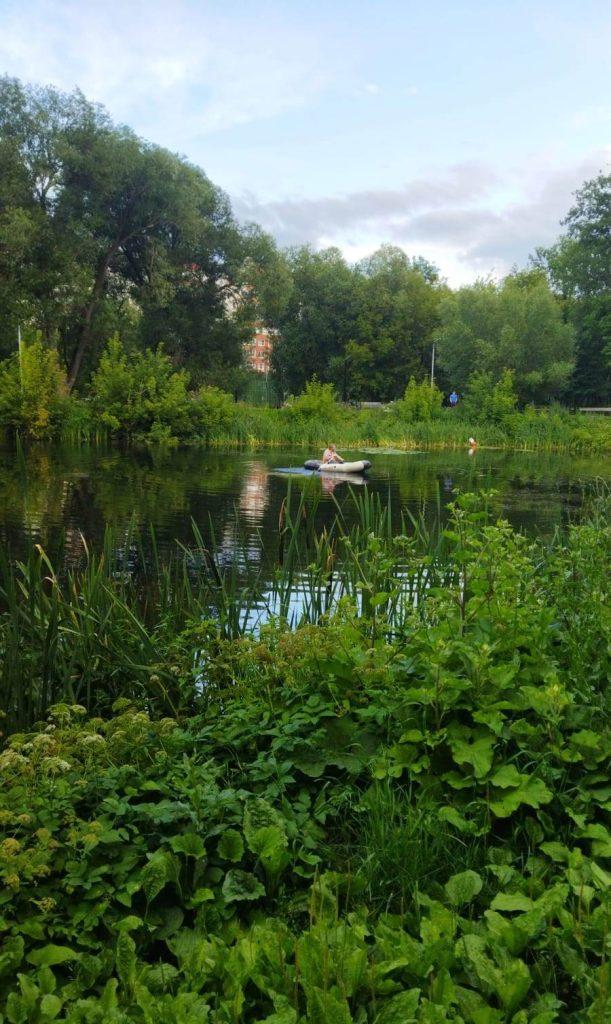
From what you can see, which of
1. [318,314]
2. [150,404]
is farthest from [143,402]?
[318,314]

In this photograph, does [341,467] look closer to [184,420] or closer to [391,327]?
[184,420]

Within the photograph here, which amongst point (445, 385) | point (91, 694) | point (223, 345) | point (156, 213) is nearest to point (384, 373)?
point (445, 385)

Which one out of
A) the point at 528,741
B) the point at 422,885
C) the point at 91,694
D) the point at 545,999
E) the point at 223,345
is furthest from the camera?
the point at 223,345

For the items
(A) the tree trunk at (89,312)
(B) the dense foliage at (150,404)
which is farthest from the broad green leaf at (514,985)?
(A) the tree trunk at (89,312)

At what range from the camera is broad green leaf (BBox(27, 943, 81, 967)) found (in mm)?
1992

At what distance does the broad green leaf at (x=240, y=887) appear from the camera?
85.7 inches

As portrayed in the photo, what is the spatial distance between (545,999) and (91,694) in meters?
Answer: 3.07

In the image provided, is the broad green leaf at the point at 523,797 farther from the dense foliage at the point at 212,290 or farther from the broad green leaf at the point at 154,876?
the dense foliage at the point at 212,290

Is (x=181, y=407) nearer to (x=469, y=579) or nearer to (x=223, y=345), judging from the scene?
(x=223, y=345)

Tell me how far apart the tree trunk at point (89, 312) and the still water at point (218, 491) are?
30.2 ft

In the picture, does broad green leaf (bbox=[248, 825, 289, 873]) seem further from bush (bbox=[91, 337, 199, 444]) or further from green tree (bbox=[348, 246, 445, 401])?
green tree (bbox=[348, 246, 445, 401])

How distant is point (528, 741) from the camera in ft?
8.53

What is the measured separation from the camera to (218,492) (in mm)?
17219

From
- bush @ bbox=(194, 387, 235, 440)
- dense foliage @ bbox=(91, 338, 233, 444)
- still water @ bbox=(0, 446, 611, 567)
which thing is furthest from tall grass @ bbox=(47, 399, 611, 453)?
still water @ bbox=(0, 446, 611, 567)
